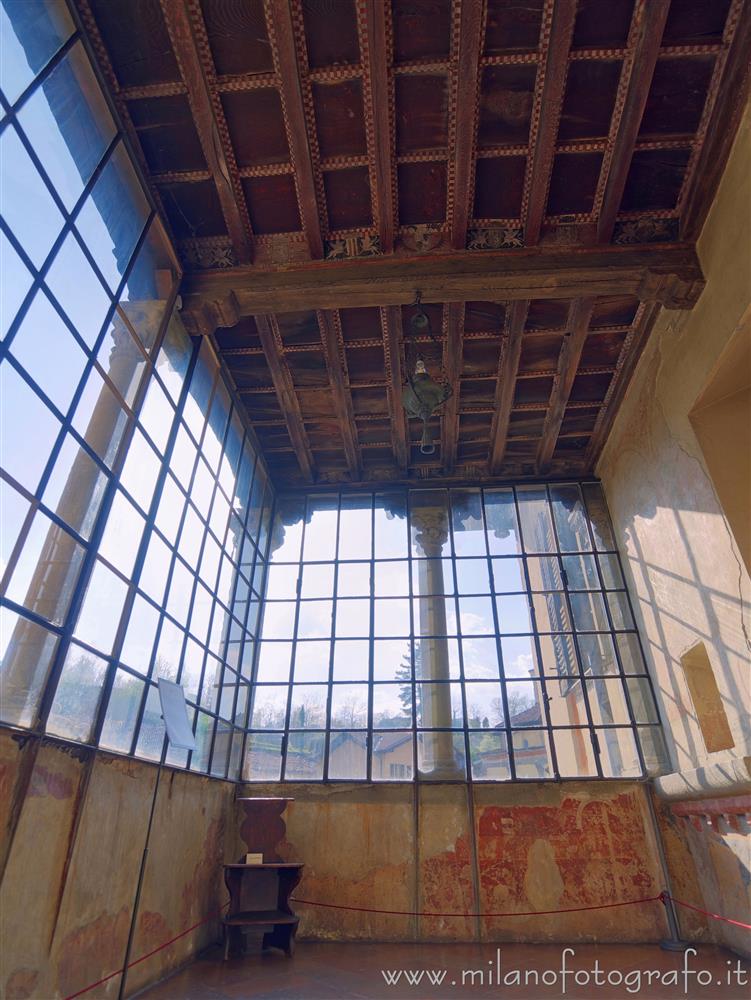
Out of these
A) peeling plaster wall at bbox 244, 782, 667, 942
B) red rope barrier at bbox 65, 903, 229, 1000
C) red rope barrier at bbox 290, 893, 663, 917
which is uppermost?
peeling plaster wall at bbox 244, 782, 667, 942

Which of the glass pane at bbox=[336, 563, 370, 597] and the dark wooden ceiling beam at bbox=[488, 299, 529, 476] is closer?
the dark wooden ceiling beam at bbox=[488, 299, 529, 476]

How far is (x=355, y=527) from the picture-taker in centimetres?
856

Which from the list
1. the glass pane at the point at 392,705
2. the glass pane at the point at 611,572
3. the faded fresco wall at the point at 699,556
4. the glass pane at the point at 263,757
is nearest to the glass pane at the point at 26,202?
the faded fresco wall at the point at 699,556

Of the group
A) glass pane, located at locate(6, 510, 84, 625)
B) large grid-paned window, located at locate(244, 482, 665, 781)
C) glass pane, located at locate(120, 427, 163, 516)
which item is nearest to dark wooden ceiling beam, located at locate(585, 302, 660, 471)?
large grid-paned window, located at locate(244, 482, 665, 781)

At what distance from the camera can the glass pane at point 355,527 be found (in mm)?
8320

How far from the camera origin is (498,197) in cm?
518

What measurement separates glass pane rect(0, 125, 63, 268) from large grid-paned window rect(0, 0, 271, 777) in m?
0.01

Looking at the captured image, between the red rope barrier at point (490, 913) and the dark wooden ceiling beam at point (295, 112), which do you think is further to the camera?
the red rope barrier at point (490, 913)

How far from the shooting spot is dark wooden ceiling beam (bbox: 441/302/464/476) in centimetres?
619

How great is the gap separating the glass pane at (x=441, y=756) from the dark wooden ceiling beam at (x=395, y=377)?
3.88 m

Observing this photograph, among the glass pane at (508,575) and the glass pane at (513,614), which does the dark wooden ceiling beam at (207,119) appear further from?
the glass pane at (513,614)

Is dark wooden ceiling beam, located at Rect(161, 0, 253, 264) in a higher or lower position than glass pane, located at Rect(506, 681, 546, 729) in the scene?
higher

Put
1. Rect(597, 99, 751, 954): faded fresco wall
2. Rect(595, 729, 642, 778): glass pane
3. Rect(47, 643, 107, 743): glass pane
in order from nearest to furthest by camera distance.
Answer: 1. Rect(47, 643, 107, 743): glass pane
2. Rect(597, 99, 751, 954): faded fresco wall
3. Rect(595, 729, 642, 778): glass pane

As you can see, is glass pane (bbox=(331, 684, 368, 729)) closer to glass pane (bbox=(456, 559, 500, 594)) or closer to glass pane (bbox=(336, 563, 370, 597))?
glass pane (bbox=(336, 563, 370, 597))
